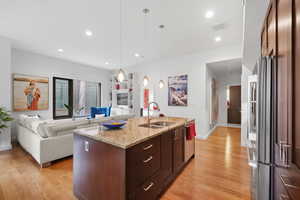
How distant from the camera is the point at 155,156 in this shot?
5.47 ft

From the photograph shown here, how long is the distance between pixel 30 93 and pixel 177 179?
5258 millimetres

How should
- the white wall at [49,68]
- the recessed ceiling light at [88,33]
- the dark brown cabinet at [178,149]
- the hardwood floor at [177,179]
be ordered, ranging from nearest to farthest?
the hardwood floor at [177,179] → the dark brown cabinet at [178,149] → the recessed ceiling light at [88,33] → the white wall at [49,68]

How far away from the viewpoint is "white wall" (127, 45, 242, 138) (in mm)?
4105

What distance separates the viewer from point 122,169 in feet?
4.08

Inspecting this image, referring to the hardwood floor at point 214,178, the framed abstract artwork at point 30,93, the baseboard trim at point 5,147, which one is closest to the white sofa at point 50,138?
the baseboard trim at point 5,147

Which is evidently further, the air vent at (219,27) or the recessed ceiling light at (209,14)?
the air vent at (219,27)

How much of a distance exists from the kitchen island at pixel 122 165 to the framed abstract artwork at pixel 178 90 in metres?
2.90

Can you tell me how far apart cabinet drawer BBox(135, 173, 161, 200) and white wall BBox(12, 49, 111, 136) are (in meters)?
5.03

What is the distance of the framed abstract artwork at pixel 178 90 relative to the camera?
4703 millimetres

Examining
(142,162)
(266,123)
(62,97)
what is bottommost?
(142,162)

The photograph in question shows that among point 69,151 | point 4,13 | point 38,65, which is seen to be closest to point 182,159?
point 69,151

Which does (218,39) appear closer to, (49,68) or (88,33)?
(88,33)

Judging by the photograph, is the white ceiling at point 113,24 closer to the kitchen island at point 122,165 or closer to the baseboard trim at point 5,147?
the kitchen island at point 122,165

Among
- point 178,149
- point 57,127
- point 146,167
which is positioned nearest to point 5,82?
point 57,127
